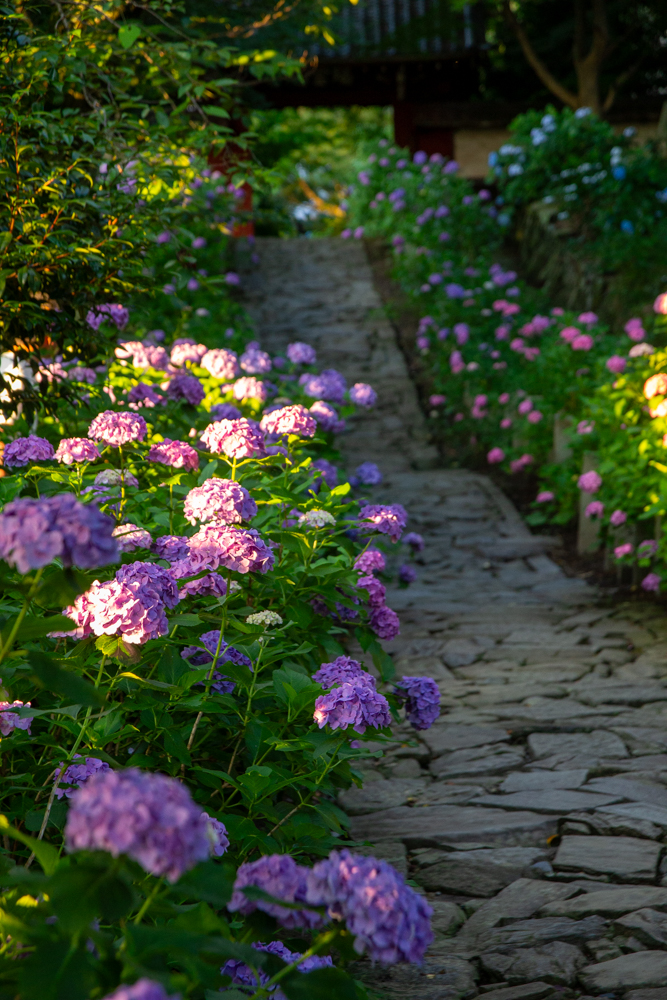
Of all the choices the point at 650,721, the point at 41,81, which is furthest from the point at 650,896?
the point at 41,81

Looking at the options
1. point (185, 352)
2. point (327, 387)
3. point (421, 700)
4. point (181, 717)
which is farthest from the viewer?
point (327, 387)

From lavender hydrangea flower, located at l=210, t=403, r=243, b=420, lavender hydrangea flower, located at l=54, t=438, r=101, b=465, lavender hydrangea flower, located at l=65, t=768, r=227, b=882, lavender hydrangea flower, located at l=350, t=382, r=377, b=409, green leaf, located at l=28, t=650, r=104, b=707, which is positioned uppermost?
lavender hydrangea flower, located at l=65, t=768, r=227, b=882

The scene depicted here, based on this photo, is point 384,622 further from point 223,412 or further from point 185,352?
point 185,352

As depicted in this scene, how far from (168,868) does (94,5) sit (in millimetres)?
3296

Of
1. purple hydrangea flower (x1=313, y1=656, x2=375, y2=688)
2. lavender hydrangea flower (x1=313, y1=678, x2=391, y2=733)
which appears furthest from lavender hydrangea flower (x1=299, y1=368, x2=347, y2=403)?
lavender hydrangea flower (x1=313, y1=678, x2=391, y2=733)

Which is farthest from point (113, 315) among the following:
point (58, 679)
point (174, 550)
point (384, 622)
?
point (58, 679)

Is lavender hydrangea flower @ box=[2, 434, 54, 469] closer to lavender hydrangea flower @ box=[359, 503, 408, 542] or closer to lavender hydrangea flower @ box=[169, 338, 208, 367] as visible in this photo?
lavender hydrangea flower @ box=[359, 503, 408, 542]

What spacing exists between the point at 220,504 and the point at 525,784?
1687mm

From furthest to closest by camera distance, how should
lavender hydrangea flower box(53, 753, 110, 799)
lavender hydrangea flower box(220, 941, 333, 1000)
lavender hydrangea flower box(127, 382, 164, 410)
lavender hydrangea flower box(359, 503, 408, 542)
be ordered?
lavender hydrangea flower box(127, 382, 164, 410) → lavender hydrangea flower box(359, 503, 408, 542) → lavender hydrangea flower box(53, 753, 110, 799) → lavender hydrangea flower box(220, 941, 333, 1000)

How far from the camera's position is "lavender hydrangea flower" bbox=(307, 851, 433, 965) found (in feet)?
3.41

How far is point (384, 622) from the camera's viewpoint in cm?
278

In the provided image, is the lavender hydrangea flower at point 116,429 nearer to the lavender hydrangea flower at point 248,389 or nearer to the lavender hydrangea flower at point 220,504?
the lavender hydrangea flower at point 220,504

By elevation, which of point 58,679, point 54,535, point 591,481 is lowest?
point 591,481

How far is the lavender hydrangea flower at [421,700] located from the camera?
97.2 inches
